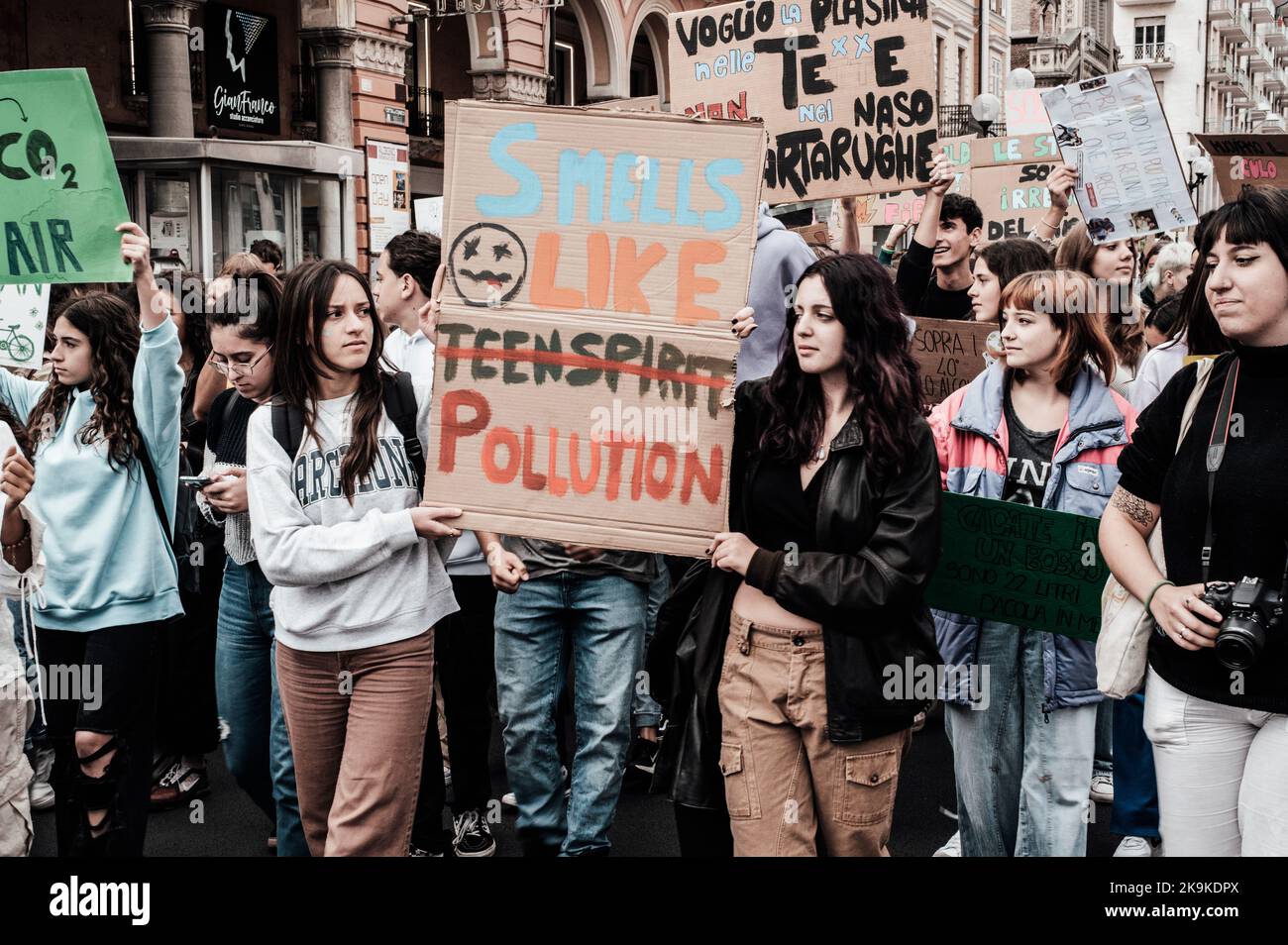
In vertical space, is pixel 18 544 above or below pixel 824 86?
below

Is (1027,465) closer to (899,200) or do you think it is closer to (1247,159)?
(1247,159)

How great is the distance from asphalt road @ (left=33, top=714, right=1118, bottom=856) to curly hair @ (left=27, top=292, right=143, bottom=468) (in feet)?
5.62

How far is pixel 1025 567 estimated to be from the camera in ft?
13.0

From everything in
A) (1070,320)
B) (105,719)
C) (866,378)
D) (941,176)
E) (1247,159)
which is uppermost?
(1247,159)

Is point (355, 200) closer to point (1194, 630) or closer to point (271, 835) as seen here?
point (271, 835)

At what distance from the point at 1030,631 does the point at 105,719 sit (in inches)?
111

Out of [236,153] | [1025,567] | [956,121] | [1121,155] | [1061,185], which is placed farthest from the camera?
[956,121]

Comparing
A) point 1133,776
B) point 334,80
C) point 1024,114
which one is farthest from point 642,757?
point 334,80

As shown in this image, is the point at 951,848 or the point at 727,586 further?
the point at 951,848

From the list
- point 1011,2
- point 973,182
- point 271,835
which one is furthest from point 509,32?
point 1011,2

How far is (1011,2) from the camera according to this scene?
170ft

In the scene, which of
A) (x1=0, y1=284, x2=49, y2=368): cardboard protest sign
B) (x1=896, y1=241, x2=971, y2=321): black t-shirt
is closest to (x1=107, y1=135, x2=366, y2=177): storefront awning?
(x1=0, y1=284, x2=49, y2=368): cardboard protest sign

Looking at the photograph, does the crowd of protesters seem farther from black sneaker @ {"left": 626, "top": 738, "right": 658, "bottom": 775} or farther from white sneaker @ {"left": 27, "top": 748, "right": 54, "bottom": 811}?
white sneaker @ {"left": 27, "top": 748, "right": 54, "bottom": 811}

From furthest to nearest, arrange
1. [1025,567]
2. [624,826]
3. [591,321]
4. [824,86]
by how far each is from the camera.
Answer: [824,86]
[624,826]
[1025,567]
[591,321]
